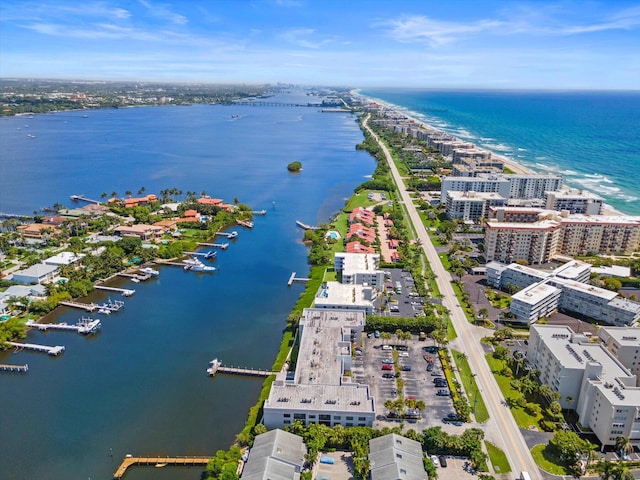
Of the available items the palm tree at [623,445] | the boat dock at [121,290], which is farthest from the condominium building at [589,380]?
the boat dock at [121,290]

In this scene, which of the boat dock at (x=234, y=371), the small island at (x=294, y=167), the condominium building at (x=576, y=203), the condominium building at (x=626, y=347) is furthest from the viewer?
the small island at (x=294, y=167)

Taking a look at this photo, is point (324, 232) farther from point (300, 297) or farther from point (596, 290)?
point (596, 290)

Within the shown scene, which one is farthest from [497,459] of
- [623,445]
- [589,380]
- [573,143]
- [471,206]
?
[573,143]

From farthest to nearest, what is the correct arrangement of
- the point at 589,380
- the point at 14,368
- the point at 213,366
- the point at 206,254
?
the point at 206,254
the point at 14,368
the point at 213,366
the point at 589,380

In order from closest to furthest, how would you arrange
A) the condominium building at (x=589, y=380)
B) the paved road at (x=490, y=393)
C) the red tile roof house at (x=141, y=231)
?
the paved road at (x=490, y=393) < the condominium building at (x=589, y=380) < the red tile roof house at (x=141, y=231)

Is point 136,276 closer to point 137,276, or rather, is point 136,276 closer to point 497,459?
point 137,276

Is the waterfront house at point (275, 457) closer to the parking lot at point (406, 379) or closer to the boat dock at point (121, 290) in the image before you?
the parking lot at point (406, 379)
